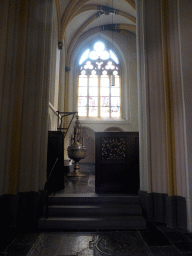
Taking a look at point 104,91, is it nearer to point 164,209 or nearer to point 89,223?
point 164,209

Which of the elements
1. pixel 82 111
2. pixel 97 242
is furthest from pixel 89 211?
pixel 82 111

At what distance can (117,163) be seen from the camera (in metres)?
4.13

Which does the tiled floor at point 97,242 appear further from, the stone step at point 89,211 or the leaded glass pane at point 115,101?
the leaded glass pane at point 115,101

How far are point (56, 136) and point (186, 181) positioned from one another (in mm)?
2739

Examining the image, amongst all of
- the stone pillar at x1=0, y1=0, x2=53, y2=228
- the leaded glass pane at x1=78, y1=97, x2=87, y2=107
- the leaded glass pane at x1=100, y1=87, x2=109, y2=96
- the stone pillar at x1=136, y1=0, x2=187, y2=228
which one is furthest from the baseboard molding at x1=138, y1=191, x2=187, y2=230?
the leaded glass pane at x1=100, y1=87, x2=109, y2=96

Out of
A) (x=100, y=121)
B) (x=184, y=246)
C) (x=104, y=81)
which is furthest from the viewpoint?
(x=104, y=81)

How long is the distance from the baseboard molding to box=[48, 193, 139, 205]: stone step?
0.26m

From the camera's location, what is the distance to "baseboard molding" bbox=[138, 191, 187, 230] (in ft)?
10.0

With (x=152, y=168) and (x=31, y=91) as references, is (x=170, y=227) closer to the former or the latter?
(x=152, y=168)

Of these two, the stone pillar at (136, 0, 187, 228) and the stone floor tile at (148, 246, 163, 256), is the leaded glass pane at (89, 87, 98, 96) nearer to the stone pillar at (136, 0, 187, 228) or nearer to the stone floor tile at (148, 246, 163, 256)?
the stone pillar at (136, 0, 187, 228)

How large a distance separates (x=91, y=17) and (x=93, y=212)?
34.5 feet

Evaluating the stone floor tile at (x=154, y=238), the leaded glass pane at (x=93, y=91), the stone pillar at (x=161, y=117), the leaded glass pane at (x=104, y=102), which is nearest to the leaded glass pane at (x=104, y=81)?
the leaded glass pane at (x=93, y=91)

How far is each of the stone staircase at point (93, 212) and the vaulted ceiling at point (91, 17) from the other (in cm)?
751

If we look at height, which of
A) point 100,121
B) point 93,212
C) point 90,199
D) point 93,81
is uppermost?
point 93,81
